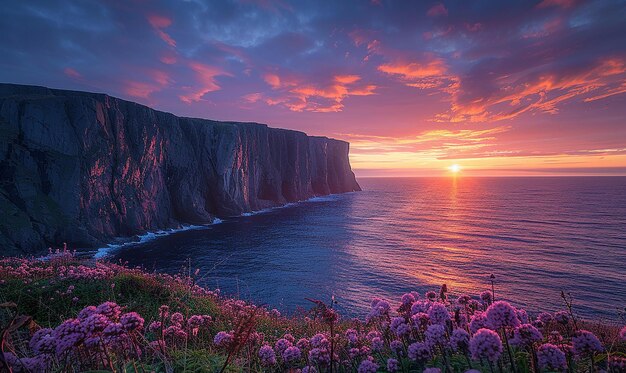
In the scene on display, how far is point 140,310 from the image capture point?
339 inches

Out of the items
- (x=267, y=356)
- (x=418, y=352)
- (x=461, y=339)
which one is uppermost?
(x=461, y=339)

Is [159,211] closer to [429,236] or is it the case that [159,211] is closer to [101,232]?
[101,232]

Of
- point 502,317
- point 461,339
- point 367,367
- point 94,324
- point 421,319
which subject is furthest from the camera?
point 421,319

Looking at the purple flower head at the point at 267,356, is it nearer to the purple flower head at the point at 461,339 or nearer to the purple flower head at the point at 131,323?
the purple flower head at the point at 131,323

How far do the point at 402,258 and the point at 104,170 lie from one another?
53.8m

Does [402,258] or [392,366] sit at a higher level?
[392,366]

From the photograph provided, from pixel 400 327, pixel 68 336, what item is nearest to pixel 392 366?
pixel 400 327

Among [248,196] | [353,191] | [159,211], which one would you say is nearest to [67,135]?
[159,211]

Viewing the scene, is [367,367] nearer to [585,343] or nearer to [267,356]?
[267,356]

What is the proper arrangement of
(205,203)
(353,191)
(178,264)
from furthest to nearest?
1. (353,191)
2. (205,203)
3. (178,264)

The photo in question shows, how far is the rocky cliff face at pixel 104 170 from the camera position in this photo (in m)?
43.5

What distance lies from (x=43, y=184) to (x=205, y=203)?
35584 mm

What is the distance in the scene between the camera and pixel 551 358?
272cm

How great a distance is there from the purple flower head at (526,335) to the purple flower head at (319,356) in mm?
2040
